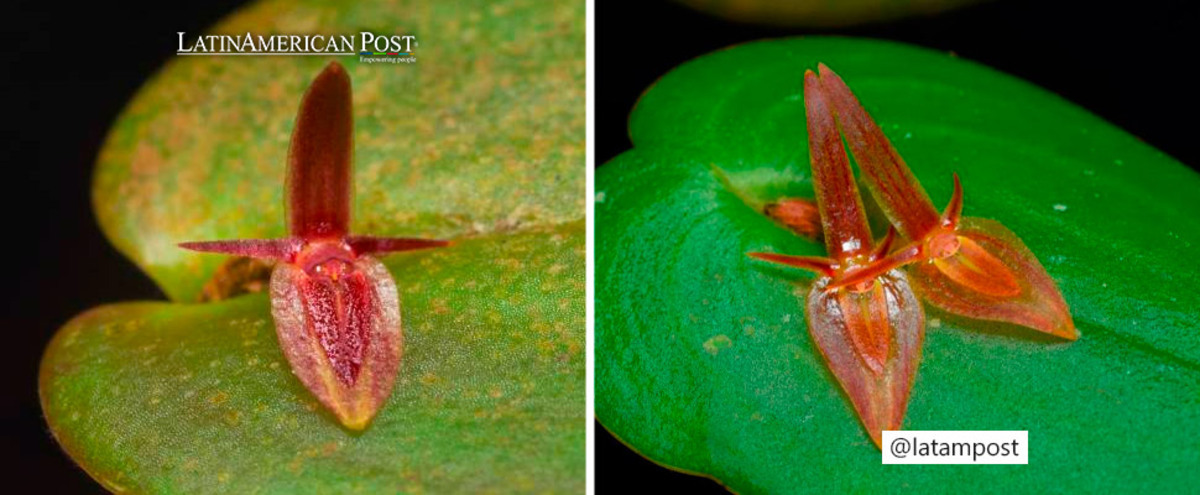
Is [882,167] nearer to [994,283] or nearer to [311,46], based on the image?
[994,283]

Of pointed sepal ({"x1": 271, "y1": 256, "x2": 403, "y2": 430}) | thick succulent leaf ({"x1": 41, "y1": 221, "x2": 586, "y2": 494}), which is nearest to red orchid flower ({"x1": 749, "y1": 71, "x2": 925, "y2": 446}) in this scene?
thick succulent leaf ({"x1": 41, "y1": 221, "x2": 586, "y2": 494})

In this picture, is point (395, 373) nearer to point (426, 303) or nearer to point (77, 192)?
point (426, 303)

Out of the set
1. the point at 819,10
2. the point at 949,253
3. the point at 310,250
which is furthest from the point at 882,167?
the point at 310,250

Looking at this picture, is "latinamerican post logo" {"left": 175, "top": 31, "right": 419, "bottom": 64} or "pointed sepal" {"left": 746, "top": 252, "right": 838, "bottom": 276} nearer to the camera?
"pointed sepal" {"left": 746, "top": 252, "right": 838, "bottom": 276}

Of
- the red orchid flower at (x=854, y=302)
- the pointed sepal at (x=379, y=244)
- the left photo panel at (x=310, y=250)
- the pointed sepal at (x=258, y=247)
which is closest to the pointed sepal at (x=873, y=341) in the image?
the red orchid flower at (x=854, y=302)

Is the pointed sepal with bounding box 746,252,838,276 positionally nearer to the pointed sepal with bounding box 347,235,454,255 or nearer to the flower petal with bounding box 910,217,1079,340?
the flower petal with bounding box 910,217,1079,340

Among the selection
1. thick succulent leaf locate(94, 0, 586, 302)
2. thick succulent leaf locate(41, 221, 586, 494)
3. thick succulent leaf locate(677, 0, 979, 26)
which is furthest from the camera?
thick succulent leaf locate(677, 0, 979, 26)
